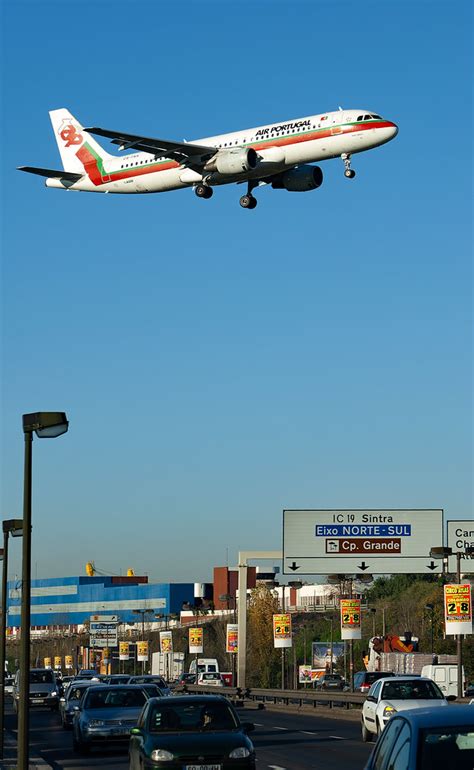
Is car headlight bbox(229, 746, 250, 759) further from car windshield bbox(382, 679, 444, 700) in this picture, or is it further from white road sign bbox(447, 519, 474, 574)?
white road sign bbox(447, 519, 474, 574)

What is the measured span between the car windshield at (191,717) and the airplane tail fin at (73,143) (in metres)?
49.3

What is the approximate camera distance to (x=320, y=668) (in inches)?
4830

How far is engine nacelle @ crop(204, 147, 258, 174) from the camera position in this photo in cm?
5228

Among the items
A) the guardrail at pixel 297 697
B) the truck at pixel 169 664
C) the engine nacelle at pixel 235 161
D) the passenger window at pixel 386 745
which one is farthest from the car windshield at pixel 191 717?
the truck at pixel 169 664

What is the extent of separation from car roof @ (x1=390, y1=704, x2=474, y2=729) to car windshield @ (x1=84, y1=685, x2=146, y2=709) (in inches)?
761

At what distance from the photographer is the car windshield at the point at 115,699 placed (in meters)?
27.8

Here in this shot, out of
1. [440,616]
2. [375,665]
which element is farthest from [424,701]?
[440,616]

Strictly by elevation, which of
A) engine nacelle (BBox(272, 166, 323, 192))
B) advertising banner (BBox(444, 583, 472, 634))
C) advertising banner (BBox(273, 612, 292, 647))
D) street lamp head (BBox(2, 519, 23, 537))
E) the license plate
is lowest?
advertising banner (BBox(273, 612, 292, 647))

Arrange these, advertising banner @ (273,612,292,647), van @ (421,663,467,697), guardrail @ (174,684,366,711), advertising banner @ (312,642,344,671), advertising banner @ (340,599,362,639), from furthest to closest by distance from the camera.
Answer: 1. advertising banner @ (312,642,344,671)
2. advertising banner @ (273,612,292,647)
3. advertising banner @ (340,599,362,639)
4. van @ (421,663,467,697)
5. guardrail @ (174,684,366,711)

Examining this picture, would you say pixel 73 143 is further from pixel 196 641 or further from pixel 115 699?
pixel 115 699

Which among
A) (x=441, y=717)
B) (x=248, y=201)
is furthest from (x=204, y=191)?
(x=441, y=717)

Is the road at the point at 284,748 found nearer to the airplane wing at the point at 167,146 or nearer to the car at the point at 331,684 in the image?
the airplane wing at the point at 167,146

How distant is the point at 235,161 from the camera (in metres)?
52.6

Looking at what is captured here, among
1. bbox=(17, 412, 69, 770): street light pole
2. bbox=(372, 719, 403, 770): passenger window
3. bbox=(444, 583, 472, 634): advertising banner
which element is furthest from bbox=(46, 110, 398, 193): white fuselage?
bbox=(372, 719, 403, 770): passenger window
